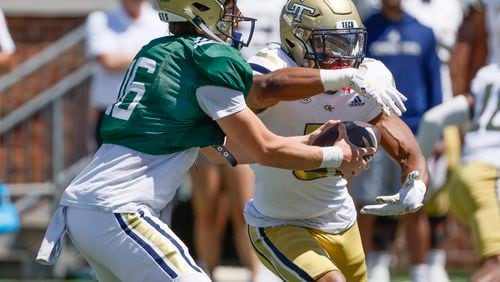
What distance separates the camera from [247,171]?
8.58 metres

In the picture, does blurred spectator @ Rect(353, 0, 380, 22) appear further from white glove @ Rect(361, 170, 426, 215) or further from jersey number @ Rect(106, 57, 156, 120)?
jersey number @ Rect(106, 57, 156, 120)

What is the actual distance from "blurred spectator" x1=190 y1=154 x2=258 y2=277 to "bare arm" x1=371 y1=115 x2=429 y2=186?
2999 mm

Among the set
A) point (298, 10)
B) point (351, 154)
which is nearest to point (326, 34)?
point (298, 10)

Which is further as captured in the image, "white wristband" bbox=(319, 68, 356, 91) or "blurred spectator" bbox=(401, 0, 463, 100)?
"blurred spectator" bbox=(401, 0, 463, 100)

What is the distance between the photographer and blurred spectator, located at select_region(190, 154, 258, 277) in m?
8.58

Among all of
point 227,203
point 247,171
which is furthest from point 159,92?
point 227,203

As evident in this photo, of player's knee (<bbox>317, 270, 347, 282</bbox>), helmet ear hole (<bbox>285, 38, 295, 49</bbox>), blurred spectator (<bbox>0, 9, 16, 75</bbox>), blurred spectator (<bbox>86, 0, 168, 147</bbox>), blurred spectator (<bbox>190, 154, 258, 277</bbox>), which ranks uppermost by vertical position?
helmet ear hole (<bbox>285, 38, 295, 49</bbox>)

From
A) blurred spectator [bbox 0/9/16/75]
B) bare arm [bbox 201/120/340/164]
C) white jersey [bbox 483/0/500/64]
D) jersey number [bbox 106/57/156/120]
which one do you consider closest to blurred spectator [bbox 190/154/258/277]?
blurred spectator [bbox 0/9/16/75]

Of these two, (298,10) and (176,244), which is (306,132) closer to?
(298,10)

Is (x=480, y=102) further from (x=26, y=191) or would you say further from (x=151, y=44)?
(x=26, y=191)

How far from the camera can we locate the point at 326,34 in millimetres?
5527

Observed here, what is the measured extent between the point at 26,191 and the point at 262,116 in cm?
516

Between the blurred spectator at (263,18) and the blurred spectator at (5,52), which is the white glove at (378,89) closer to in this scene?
the blurred spectator at (5,52)

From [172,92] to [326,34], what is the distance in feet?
3.06
